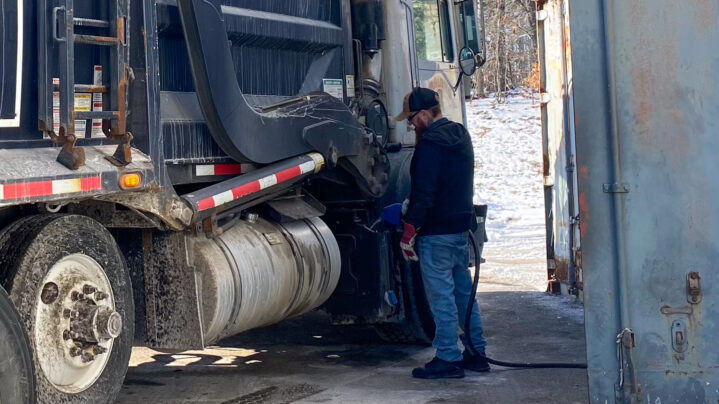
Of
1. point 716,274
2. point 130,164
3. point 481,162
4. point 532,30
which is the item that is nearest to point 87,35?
point 130,164

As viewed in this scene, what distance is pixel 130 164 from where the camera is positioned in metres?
4.70

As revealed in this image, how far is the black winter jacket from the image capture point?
6656 mm

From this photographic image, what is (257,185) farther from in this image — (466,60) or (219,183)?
(466,60)

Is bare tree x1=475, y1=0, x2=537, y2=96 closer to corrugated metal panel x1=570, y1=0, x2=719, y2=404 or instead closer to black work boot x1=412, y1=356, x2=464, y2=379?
black work boot x1=412, y1=356, x2=464, y2=379

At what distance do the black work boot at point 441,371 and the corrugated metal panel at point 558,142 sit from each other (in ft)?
10.8

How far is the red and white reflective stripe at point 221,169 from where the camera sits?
5.58 metres

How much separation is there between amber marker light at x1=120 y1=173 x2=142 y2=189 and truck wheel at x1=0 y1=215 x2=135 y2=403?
0.26 m

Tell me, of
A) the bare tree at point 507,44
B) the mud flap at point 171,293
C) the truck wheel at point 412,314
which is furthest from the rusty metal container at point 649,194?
the bare tree at point 507,44

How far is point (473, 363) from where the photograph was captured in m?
6.98

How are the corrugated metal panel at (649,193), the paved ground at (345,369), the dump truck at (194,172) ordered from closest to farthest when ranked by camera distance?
the dump truck at (194,172)
the corrugated metal panel at (649,193)
the paved ground at (345,369)

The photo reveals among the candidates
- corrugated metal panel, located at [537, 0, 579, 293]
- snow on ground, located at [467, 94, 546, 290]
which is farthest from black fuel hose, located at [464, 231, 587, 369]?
snow on ground, located at [467, 94, 546, 290]

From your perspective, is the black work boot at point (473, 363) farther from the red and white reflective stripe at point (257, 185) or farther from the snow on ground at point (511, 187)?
the snow on ground at point (511, 187)

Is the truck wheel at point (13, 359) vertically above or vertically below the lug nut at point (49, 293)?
below

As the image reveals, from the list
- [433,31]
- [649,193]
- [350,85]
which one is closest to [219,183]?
[350,85]
